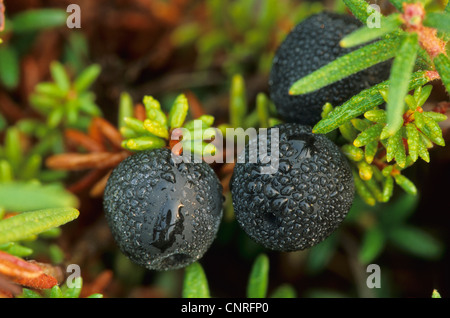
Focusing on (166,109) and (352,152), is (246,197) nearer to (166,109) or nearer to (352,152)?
(352,152)

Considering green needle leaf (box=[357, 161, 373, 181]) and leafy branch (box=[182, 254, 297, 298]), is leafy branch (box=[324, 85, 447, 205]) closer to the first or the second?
green needle leaf (box=[357, 161, 373, 181])

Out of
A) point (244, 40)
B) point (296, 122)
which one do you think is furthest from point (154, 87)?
point (296, 122)

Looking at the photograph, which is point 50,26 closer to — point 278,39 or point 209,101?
point 209,101

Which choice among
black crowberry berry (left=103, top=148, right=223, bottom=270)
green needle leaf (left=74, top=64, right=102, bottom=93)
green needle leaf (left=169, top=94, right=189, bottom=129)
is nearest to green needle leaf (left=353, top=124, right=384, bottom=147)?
black crowberry berry (left=103, top=148, right=223, bottom=270)

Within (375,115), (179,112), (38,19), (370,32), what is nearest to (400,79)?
(370,32)

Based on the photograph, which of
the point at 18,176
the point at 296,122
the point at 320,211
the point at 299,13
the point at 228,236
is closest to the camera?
the point at 320,211

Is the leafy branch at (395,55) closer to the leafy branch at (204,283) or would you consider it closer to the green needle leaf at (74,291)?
the leafy branch at (204,283)
